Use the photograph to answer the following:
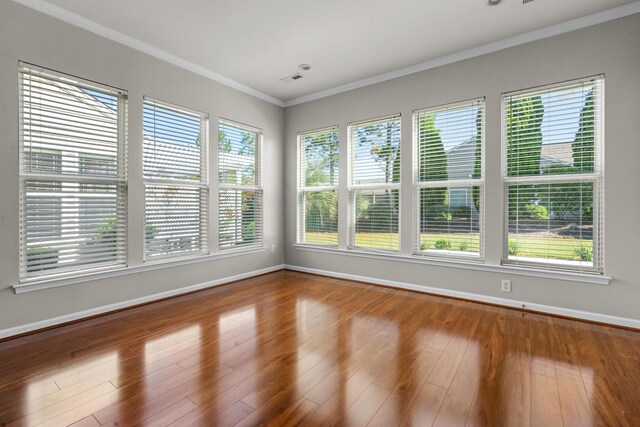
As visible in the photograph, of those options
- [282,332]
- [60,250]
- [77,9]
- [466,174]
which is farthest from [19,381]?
[466,174]

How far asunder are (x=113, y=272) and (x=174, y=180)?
123cm

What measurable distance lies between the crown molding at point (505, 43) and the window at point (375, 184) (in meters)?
0.58

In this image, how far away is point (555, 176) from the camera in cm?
312

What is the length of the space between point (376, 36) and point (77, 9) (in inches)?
114

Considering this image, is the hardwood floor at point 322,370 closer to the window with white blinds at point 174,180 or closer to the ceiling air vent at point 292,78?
the window with white blinds at point 174,180

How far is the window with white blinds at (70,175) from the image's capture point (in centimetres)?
269

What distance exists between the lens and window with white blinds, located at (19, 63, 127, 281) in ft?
8.81

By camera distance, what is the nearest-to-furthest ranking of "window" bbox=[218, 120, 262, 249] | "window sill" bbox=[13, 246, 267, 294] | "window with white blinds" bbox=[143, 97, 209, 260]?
1. "window sill" bbox=[13, 246, 267, 294]
2. "window with white blinds" bbox=[143, 97, 209, 260]
3. "window" bbox=[218, 120, 262, 249]

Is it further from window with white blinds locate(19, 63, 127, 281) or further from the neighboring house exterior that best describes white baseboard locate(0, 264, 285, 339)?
the neighboring house exterior

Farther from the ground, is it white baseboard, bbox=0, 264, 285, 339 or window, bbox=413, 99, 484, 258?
window, bbox=413, 99, 484, 258

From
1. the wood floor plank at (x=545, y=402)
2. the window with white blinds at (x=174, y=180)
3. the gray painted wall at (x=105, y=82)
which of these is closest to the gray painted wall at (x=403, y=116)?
the gray painted wall at (x=105, y=82)

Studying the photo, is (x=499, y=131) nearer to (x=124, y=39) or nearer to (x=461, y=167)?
(x=461, y=167)

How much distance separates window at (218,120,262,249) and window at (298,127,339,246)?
737 millimetres

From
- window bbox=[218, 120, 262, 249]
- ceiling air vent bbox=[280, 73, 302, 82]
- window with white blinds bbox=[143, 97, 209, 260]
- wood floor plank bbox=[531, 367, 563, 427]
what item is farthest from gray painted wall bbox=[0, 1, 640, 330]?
wood floor plank bbox=[531, 367, 563, 427]
